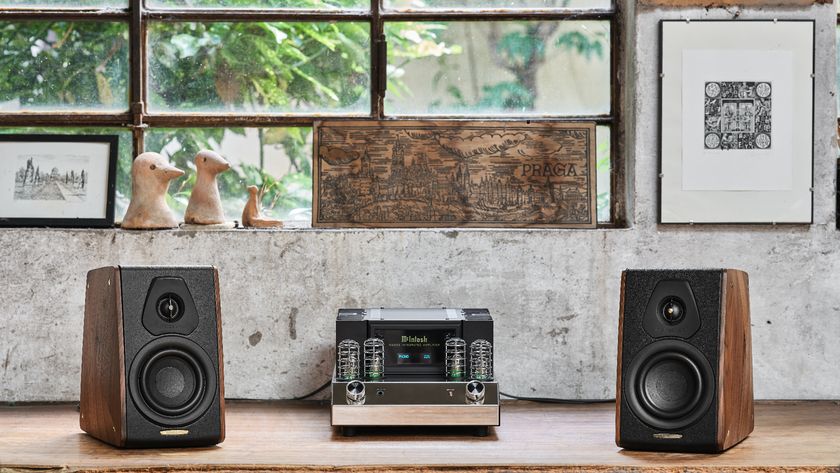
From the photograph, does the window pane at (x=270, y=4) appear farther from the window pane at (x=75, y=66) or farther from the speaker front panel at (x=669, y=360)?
the speaker front panel at (x=669, y=360)

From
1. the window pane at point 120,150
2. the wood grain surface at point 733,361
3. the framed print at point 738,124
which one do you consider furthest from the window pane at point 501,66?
the wood grain surface at point 733,361

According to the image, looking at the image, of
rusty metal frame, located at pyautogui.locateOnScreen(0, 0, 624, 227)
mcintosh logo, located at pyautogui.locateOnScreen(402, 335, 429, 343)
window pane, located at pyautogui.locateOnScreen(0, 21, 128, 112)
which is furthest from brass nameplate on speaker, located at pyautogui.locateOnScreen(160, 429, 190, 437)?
window pane, located at pyautogui.locateOnScreen(0, 21, 128, 112)

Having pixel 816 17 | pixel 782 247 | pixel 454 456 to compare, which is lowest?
pixel 454 456

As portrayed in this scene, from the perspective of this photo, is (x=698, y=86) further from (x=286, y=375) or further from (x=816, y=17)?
(x=286, y=375)

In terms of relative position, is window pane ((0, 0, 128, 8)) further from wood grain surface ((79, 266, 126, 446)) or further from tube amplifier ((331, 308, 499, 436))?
tube amplifier ((331, 308, 499, 436))

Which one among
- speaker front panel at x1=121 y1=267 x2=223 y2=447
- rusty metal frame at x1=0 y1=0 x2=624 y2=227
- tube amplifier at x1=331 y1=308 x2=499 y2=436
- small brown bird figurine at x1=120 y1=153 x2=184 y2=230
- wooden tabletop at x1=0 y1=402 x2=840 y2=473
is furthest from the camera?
rusty metal frame at x1=0 y1=0 x2=624 y2=227

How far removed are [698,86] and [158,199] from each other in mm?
1588

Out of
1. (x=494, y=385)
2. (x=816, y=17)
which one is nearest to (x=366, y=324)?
(x=494, y=385)

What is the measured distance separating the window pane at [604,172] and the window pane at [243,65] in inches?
29.8

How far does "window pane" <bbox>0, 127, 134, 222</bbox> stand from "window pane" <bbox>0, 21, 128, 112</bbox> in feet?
0.21

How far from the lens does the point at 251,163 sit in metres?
2.66

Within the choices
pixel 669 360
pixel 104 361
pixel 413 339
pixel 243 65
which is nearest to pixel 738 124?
pixel 669 360

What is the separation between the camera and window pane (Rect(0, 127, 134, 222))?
2.63 metres

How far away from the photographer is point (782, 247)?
2518mm
